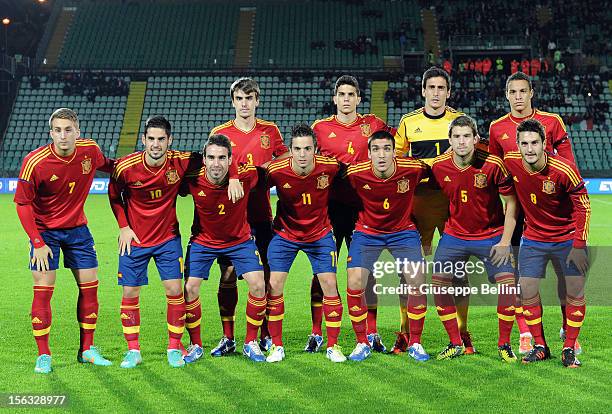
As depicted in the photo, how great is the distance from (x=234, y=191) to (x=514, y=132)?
2.32 metres

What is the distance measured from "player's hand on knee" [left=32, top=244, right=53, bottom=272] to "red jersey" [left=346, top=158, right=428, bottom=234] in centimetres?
231

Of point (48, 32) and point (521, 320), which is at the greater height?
point (48, 32)

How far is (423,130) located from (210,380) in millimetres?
2750

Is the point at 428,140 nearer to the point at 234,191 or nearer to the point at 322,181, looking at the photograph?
the point at 322,181

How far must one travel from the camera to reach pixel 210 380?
5879mm

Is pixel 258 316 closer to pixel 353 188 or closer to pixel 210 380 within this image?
pixel 210 380

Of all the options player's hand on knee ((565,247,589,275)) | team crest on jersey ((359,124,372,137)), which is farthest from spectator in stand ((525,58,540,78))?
player's hand on knee ((565,247,589,275))

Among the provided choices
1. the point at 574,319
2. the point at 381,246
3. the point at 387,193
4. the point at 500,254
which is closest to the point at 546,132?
the point at 500,254

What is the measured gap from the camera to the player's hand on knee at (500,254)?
6.41 m

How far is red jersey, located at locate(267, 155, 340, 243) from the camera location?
6578 millimetres

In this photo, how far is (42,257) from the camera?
6.09 meters

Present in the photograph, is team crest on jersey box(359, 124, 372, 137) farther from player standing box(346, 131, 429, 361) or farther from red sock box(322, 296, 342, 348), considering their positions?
red sock box(322, 296, 342, 348)

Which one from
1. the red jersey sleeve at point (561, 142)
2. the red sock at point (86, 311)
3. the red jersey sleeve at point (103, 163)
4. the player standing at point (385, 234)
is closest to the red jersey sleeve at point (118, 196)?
the red jersey sleeve at point (103, 163)

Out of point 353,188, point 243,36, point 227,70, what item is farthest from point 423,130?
point 243,36
